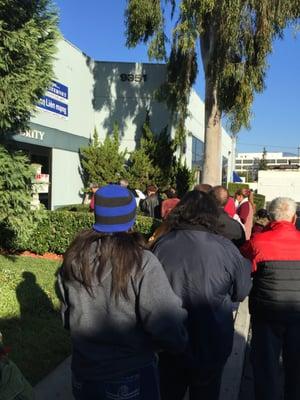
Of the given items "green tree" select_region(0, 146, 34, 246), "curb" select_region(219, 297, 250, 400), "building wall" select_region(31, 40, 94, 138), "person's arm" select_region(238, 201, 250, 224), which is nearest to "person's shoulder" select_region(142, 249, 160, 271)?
"curb" select_region(219, 297, 250, 400)

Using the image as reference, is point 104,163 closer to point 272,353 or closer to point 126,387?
point 272,353

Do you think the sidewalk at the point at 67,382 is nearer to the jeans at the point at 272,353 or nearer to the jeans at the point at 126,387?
the jeans at the point at 272,353

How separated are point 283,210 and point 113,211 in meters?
1.92

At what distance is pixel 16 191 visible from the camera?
6.70m

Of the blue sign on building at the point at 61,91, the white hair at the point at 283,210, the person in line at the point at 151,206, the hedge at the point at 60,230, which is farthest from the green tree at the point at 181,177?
the white hair at the point at 283,210

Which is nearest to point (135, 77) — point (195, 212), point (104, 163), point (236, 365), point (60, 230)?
point (104, 163)

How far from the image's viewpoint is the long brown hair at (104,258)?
2.24m

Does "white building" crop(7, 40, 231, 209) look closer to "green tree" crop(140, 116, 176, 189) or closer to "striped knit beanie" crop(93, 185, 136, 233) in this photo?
"green tree" crop(140, 116, 176, 189)

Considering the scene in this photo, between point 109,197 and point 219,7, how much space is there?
460 inches

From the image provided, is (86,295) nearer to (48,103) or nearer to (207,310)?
(207,310)

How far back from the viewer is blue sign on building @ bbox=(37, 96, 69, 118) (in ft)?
46.0

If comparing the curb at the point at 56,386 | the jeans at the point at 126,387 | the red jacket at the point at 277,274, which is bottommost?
the curb at the point at 56,386

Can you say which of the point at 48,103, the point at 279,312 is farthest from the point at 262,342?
the point at 48,103

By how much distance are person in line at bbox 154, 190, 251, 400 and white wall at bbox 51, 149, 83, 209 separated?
40.9ft
